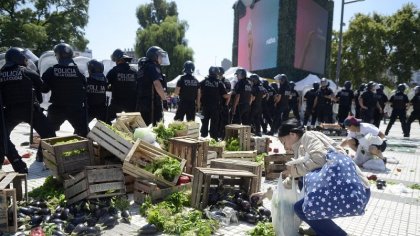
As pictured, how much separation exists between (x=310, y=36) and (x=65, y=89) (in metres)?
30.1

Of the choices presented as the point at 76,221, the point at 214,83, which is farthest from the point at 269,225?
the point at 214,83

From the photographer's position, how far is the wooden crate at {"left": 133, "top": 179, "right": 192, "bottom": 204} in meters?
5.25

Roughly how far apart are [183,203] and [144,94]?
401cm

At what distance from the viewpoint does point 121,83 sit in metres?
8.70

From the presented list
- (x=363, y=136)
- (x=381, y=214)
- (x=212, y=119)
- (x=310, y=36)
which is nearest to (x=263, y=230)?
(x=381, y=214)

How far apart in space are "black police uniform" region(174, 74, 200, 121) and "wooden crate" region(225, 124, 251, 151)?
1989 millimetres

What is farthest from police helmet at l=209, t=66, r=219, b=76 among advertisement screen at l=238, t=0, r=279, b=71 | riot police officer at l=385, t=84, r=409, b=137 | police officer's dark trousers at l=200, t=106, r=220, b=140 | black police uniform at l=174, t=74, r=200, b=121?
advertisement screen at l=238, t=0, r=279, b=71

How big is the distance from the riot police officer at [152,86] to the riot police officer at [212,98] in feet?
7.95

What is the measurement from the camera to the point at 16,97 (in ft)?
21.4

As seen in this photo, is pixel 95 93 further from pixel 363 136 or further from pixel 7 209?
pixel 363 136

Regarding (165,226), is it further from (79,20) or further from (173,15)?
(173,15)

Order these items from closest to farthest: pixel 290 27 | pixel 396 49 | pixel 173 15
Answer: pixel 290 27, pixel 396 49, pixel 173 15

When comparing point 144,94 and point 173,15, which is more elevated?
point 173,15

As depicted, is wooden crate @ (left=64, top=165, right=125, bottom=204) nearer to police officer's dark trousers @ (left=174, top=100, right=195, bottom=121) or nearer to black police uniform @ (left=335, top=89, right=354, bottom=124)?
police officer's dark trousers @ (left=174, top=100, right=195, bottom=121)
